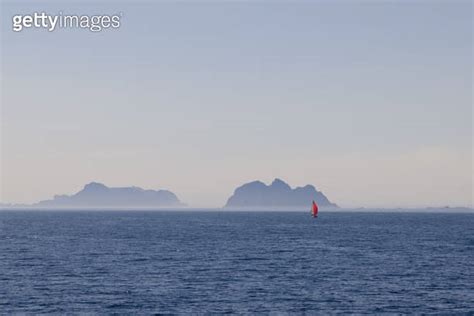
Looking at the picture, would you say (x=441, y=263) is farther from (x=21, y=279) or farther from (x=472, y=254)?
(x=21, y=279)

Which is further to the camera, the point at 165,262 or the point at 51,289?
the point at 165,262

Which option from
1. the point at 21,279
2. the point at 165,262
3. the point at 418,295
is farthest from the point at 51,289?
the point at 418,295

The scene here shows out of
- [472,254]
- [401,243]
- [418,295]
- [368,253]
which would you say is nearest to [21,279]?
[418,295]

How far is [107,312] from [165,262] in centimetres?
3668

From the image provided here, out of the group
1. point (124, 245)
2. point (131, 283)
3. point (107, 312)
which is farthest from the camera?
point (124, 245)

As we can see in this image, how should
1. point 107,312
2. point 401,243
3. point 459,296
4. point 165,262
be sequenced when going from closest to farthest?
1. point 107,312
2. point 459,296
3. point 165,262
4. point 401,243

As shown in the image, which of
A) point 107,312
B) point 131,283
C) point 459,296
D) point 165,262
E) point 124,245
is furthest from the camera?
point 124,245

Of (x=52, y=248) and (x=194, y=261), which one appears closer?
(x=194, y=261)

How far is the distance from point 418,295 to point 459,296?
14.3 feet

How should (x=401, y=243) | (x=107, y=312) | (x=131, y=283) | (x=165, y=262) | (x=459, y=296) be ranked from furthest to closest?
(x=401, y=243) → (x=165, y=262) → (x=131, y=283) → (x=459, y=296) → (x=107, y=312)

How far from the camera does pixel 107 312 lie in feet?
182

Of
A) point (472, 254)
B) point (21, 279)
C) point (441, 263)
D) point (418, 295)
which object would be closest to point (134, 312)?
point (21, 279)

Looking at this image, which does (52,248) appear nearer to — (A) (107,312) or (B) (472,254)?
(A) (107,312)

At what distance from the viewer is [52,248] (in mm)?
113438
